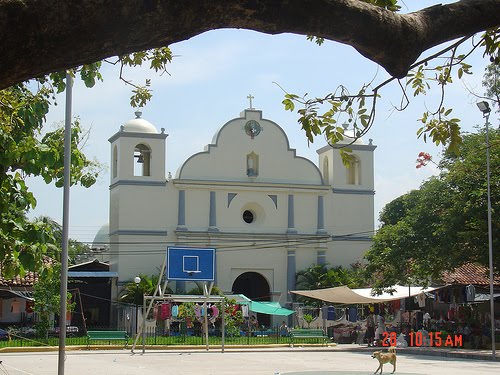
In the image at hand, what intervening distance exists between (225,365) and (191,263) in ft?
26.9

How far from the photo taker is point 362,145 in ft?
167

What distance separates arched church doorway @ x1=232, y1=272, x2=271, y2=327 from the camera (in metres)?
48.4

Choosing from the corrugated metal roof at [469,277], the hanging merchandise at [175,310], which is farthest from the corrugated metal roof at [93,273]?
the corrugated metal roof at [469,277]

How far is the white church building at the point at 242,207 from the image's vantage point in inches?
1828

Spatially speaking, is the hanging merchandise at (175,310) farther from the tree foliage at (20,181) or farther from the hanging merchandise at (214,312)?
the tree foliage at (20,181)

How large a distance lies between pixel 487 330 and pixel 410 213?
5.32 meters

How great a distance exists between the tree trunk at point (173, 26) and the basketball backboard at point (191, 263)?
25926 mm

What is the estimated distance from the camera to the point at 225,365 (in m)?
22.6

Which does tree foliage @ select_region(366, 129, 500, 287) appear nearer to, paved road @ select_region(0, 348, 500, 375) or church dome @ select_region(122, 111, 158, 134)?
paved road @ select_region(0, 348, 500, 375)

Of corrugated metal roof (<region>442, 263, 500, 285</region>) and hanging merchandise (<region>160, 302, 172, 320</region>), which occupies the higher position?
corrugated metal roof (<region>442, 263, 500, 285</region>)

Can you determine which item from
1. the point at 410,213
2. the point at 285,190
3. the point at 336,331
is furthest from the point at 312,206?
the point at 410,213

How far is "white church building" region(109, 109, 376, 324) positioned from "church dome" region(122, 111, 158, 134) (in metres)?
0.08

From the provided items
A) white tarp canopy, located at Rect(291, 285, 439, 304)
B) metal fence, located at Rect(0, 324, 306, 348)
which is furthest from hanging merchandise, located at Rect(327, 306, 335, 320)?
white tarp canopy, located at Rect(291, 285, 439, 304)

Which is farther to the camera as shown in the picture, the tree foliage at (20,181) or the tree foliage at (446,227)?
the tree foliage at (446,227)
